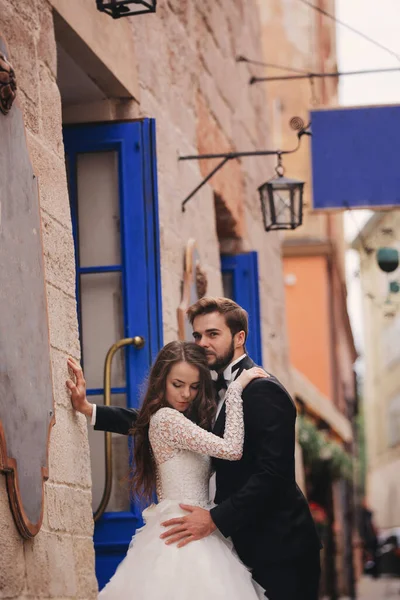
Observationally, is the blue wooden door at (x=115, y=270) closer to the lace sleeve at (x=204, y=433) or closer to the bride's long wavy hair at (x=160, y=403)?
the bride's long wavy hair at (x=160, y=403)

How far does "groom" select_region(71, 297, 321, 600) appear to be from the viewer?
504cm

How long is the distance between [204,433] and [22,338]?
885mm

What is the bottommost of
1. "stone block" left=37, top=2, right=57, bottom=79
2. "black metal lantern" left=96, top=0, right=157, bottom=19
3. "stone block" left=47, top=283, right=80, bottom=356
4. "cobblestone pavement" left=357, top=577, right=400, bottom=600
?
"cobblestone pavement" left=357, top=577, right=400, bottom=600

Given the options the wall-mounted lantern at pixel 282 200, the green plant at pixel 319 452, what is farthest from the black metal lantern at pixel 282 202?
the green plant at pixel 319 452

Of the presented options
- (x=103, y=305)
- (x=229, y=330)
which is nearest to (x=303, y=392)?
(x=103, y=305)

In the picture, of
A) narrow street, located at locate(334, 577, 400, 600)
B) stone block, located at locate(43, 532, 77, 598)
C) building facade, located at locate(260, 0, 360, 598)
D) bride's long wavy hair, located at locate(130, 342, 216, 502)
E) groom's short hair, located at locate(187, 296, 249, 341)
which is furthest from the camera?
building facade, located at locate(260, 0, 360, 598)

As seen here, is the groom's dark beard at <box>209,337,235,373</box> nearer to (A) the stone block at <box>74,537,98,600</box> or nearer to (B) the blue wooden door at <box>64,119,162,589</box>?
(A) the stone block at <box>74,537,98,600</box>

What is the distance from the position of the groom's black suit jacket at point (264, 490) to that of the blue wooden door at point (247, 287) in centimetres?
436

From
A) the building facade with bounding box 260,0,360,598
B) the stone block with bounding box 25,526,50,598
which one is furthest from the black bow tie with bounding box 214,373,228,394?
the building facade with bounding box 260,0,360,598

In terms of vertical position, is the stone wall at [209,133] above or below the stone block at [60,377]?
above

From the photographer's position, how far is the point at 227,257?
10062mm

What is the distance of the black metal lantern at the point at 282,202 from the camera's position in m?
8.53

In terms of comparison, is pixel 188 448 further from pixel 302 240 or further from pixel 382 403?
pixel 382 403

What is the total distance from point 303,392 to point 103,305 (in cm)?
978
